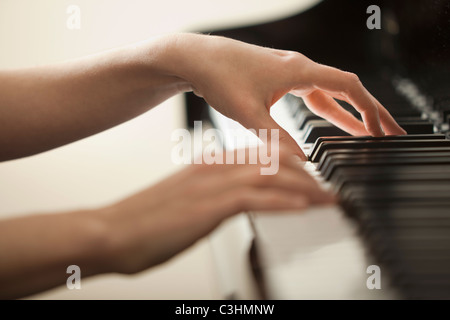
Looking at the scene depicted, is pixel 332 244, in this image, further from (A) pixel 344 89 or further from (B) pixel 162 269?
(B) pixel 162 269

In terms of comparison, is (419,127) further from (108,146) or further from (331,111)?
(108,146)

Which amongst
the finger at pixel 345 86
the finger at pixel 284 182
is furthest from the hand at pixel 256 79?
the finger at pixel 284 182

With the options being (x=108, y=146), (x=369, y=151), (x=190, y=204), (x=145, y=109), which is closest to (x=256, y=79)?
(x=369, y=151)

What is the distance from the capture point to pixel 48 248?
459 millimetres

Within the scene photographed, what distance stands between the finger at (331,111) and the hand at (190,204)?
1.59 ft

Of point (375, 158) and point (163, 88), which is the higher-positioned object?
point (163, 88)

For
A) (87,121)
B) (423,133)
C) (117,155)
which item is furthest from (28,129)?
(117,155)

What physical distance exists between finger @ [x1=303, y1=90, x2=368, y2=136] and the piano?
27 mm

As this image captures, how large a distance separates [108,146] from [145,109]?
2359mm

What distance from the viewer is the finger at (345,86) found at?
0.85 m

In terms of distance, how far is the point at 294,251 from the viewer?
66 centimetres

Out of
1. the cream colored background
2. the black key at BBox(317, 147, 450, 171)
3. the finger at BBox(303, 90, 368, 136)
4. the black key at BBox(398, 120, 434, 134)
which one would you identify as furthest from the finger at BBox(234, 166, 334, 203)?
the cream colored background

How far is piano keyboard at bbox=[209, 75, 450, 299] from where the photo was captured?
56 cm
